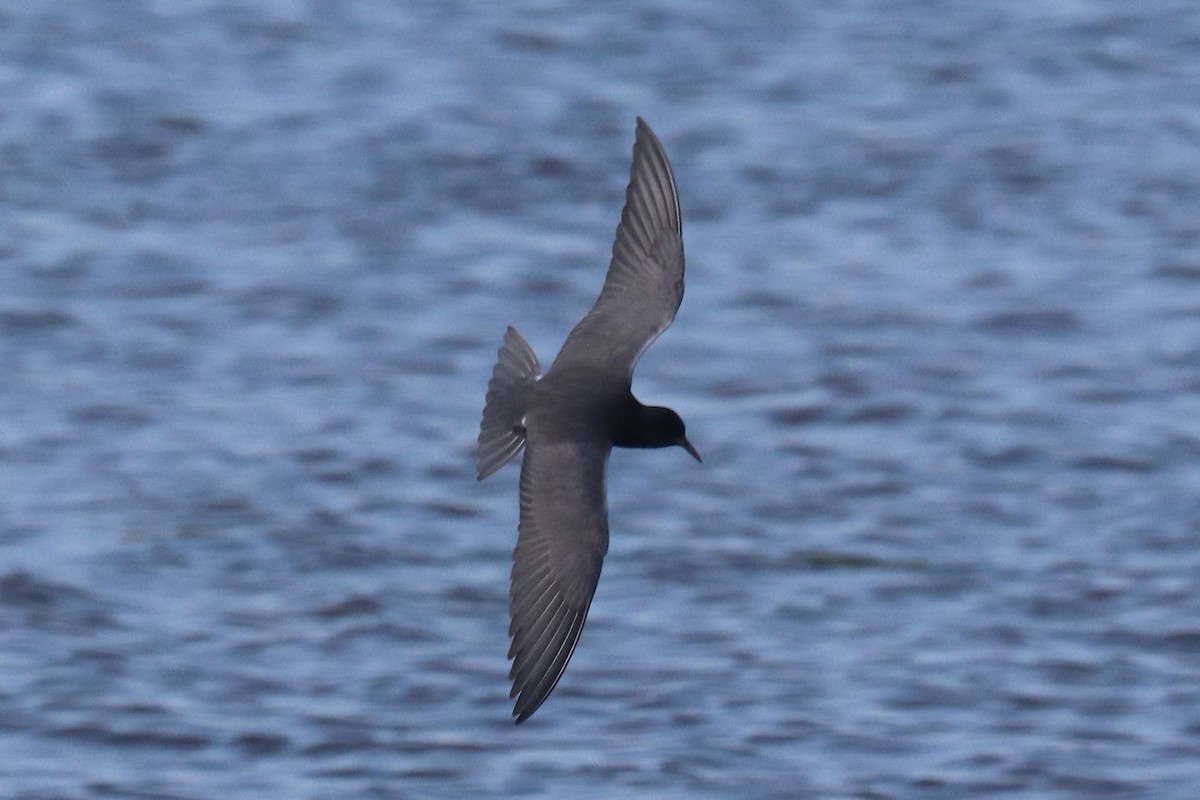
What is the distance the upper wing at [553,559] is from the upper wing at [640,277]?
0.42 metres

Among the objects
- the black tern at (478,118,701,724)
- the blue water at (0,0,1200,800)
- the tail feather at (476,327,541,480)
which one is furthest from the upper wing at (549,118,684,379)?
the blue water at (0,0,1200,800)

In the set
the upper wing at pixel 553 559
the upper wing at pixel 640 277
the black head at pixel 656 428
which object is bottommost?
the upper wing at pixel 553 559

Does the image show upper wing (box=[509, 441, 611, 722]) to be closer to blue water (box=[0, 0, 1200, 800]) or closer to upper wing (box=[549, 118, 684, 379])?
upper wing (box=[549, 118, 684, 379])

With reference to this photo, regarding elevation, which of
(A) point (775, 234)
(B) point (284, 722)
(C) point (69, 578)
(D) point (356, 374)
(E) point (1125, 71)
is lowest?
(B) point (284, 722)

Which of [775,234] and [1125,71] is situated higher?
[1125,71]

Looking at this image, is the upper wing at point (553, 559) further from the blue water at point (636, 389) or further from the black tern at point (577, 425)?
the blue water at point (636, 389)

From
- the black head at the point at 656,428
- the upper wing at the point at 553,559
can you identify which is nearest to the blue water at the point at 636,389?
the black head at the point at 656,428

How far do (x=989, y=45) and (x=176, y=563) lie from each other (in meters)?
7.31

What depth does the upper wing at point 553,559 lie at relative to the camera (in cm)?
593

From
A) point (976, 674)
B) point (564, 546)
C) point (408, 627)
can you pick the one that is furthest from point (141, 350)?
point (564, 546)

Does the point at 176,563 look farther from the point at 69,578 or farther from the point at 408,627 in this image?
the point at 408,627

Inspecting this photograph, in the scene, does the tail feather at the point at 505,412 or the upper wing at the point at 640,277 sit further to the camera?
the upper wing at the point at 640,277

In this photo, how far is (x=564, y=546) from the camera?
19.8 ft

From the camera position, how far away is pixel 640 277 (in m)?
6.77
